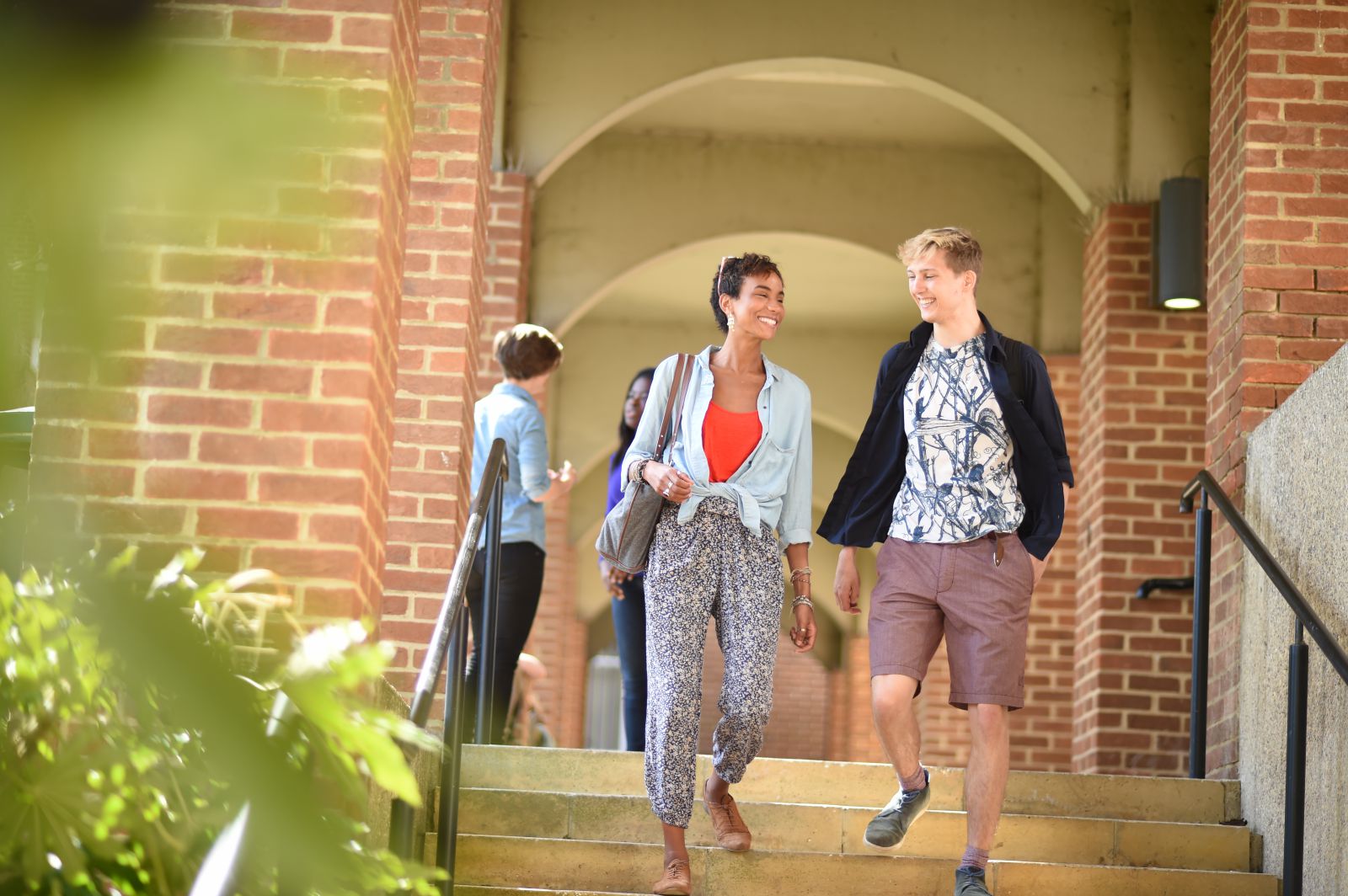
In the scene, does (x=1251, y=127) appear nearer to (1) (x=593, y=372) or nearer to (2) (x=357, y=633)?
(2) (x=357, y=633)

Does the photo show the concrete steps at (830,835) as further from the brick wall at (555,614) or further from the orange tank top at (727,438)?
the brick wall at (555,614)

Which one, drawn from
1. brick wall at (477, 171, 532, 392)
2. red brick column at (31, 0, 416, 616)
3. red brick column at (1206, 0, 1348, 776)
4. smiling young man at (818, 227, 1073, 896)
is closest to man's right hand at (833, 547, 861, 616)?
smiling young man at (818, 227, 1073, 896)

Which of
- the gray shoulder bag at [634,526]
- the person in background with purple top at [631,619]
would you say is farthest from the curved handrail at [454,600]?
the person in background with purple top at [631,619]

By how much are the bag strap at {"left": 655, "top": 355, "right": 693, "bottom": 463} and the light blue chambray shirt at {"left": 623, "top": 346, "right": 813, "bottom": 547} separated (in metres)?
0.01

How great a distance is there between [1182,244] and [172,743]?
6652 millimetres

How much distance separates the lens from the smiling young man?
381 cm

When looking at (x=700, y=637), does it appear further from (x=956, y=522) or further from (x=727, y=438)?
(x=956, y=522)

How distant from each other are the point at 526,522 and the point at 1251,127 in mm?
2745

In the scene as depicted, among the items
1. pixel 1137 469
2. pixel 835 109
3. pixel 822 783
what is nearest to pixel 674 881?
pixel 822 783

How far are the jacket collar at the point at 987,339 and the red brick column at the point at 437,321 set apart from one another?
1.81 m

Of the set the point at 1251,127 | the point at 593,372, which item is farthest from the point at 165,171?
the point at 593,372

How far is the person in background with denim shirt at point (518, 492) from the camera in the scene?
5.60 metres

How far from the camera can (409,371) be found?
541 centimetres

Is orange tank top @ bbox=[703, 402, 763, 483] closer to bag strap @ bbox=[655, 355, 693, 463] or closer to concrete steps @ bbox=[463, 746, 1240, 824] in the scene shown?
bag strap @ bbox=[655, 355, 693, 463]
